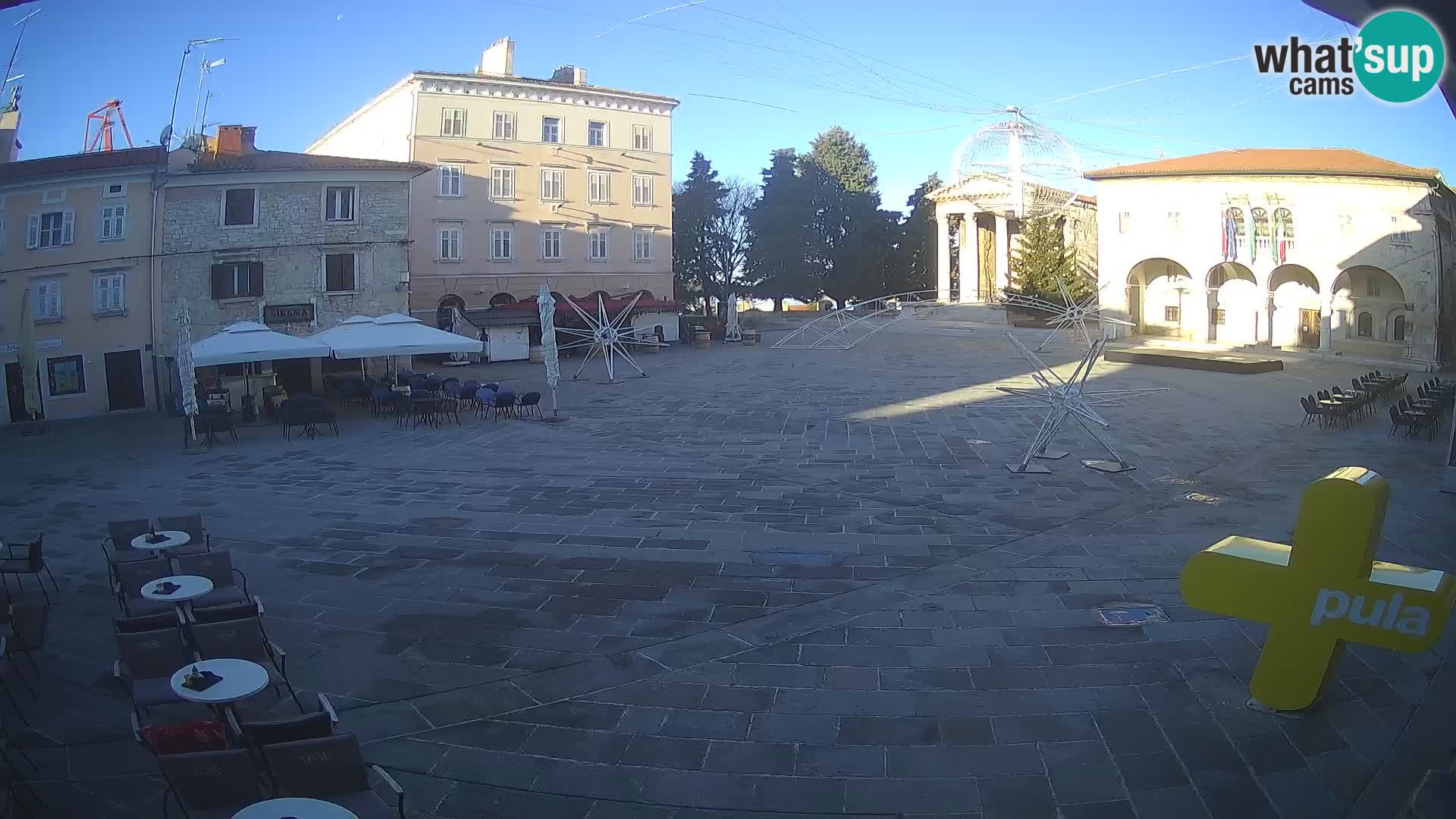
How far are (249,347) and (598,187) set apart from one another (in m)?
24.9

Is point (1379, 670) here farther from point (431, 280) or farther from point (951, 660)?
point (431, 280)

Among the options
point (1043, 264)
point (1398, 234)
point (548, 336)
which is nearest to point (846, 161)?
point (1043, 264)

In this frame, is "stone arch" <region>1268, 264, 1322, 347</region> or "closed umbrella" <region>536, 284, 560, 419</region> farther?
"stone arch" <region>1268, 264, 1322, 347</region>

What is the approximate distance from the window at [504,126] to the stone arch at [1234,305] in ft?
90.3

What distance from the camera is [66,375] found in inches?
906

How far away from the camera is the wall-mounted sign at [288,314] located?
26203mm

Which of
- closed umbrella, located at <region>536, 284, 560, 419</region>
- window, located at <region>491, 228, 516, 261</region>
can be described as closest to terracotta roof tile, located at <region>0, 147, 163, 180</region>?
closed umbrella, located at <region>536, 284, 560, 419</region>

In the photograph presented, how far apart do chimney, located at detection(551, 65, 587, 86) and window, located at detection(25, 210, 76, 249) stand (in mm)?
21798

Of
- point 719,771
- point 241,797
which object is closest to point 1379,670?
point 719,771

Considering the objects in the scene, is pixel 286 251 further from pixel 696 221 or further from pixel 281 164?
pixel 696 221

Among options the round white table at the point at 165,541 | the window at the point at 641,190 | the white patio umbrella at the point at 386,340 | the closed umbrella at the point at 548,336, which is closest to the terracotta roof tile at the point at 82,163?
the white patio umbrella at the point at 386,340

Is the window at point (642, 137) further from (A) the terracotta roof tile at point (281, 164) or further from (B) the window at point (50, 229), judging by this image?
(B) the window at point (50, 229)

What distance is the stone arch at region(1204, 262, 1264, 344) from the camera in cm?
3375

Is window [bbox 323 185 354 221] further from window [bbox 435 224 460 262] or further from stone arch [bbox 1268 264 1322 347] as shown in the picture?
stone arch [bbox 1268 264 1322 347]
